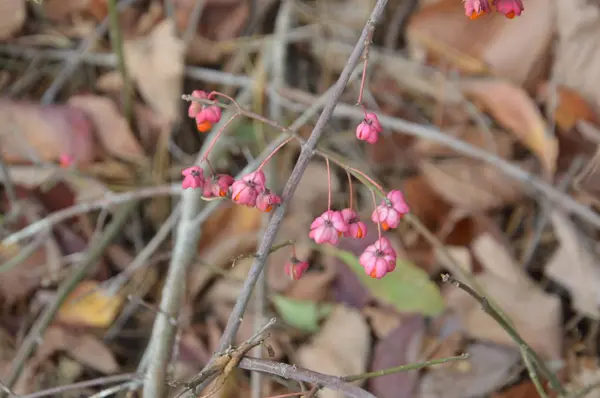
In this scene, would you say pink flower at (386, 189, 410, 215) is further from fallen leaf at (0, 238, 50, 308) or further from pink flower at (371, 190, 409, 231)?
fallen leaf at (0, 238, 50, 308)

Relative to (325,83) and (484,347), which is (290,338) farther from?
(325,83)

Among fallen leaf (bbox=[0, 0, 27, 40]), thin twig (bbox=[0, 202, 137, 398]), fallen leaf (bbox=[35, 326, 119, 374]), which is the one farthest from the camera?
fallen leaf (bbox=[0, 0, 27, 40])

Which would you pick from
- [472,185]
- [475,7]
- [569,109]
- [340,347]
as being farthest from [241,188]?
[569,109]

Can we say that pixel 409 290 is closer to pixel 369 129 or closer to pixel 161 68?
pixel 369 129

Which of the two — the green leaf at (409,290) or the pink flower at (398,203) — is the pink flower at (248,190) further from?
the green leaf at (409,290)

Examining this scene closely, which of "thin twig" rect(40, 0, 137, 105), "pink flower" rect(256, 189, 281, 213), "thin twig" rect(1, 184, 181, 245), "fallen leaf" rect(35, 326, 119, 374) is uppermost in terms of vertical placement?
"pink flower" rect(256, 189, 281, 213)

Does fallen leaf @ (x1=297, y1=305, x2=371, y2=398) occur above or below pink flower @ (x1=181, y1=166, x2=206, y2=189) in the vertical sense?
below

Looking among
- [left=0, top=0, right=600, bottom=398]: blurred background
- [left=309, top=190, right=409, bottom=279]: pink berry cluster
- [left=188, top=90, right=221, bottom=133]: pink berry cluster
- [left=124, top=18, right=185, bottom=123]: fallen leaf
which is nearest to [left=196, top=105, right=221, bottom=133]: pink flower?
[left=188, top=90, right=221, bottom=133]: pink berry cluster

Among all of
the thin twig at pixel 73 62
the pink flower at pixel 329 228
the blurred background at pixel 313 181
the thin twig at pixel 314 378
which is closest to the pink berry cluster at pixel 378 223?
the pink flower at pixel 329 228

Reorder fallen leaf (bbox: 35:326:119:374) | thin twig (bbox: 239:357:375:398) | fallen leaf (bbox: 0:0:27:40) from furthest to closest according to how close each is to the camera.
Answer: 1. fallen leaf (bbox: 0:0:27:40)
2. fallen leaf (bbox: 35:326:119:374)
3. thin twig (bbox: 239:357:375:398)
